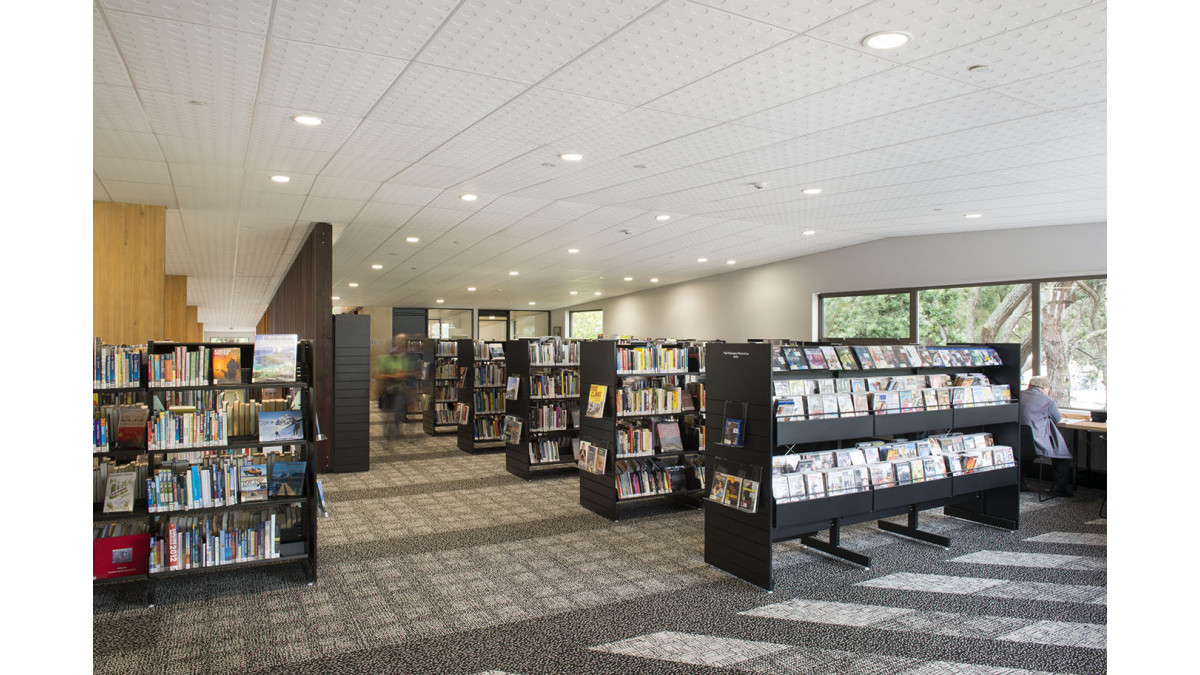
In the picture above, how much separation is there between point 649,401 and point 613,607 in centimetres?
284

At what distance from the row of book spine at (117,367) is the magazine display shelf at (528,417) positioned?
14.8 feet

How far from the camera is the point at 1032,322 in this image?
8.95 m

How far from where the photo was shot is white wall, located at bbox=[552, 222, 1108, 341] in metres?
8.56

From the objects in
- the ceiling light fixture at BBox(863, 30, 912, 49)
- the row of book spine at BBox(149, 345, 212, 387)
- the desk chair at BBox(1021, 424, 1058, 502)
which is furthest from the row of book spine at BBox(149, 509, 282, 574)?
the desk chair at BBox(1021, 424, 1058, 502)

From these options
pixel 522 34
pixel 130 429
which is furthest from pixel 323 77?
pixel 130 429

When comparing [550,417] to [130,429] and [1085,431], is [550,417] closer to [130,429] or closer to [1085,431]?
[130,429]

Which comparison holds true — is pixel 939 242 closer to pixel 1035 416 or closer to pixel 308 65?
pixel 1035 416

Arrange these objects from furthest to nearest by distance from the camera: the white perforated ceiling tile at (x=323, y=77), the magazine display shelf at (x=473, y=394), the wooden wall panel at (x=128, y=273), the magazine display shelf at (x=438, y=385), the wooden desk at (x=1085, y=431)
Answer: the magazine display shelf at (x=438, y=385) < the magazine display shelf at (x=473, y=394) < the wooden desk at (x=1085, y=431) < the wooden wall panel at (x=128, y=273) < the white perforated ceiling tile at (x=323, y=77)

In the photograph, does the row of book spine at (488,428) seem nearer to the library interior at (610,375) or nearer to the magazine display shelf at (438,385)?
the library interior at (610,375)

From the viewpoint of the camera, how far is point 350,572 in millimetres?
4969

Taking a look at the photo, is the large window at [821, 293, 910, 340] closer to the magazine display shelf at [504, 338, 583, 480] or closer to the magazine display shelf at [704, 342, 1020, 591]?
the magazine display shelf at [704, 342, 1020, 591]

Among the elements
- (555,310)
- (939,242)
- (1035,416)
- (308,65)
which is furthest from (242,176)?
(555,310)

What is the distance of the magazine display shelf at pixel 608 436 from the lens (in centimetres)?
656

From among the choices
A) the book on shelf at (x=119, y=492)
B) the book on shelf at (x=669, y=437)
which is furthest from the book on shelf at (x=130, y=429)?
the book on shelf at (x=669, y=437)
